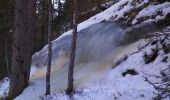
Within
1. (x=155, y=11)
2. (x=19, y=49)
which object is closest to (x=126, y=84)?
(x=155, y=11)

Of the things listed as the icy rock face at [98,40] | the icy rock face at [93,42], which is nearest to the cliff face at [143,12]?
the icy rock face at [98,40]

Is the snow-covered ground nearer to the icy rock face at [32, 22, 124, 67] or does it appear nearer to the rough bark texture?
the rough bark texture

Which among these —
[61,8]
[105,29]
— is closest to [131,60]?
[105,29]

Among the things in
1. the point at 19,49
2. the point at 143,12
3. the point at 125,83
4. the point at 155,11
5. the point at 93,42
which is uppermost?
→ the point at 155,11

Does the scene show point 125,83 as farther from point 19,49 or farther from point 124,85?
point 19,49

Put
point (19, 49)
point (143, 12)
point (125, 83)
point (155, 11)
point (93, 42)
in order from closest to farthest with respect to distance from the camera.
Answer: point (125, 83) → point (19, 49) → point (155, 11) → point (143, 12) → point (93, 42)

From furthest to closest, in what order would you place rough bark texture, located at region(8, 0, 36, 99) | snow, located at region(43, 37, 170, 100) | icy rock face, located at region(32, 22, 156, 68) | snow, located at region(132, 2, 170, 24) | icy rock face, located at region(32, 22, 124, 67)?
icy rock face, located at region(32, 22, 124, 67), rough bark texture, located at region(8, 0, 36, 99), icy rock face, located at region(32, 22, 156, 68), snow, located at region(132, 2, 170, 24), snow, located at region(43, 37, 170, 100)

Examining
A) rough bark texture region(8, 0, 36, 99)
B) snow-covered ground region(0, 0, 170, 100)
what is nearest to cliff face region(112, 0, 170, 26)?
snow-covered ground region(0, 0, 170, 100)

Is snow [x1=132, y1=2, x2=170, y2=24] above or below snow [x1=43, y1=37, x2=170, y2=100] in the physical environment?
above

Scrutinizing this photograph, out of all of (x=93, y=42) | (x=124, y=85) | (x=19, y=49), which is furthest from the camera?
(x=93, y=42)

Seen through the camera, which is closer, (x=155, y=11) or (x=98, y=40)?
(x=155, y=11)

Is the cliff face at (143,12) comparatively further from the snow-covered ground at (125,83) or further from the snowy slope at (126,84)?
the snowy slope at (126,84)

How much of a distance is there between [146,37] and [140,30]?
1.49 metres

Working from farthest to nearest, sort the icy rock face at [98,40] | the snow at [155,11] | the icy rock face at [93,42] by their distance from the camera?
the icy rock face at [93,42] → the icy rock face at [98,40] → the snow at [155,11]
